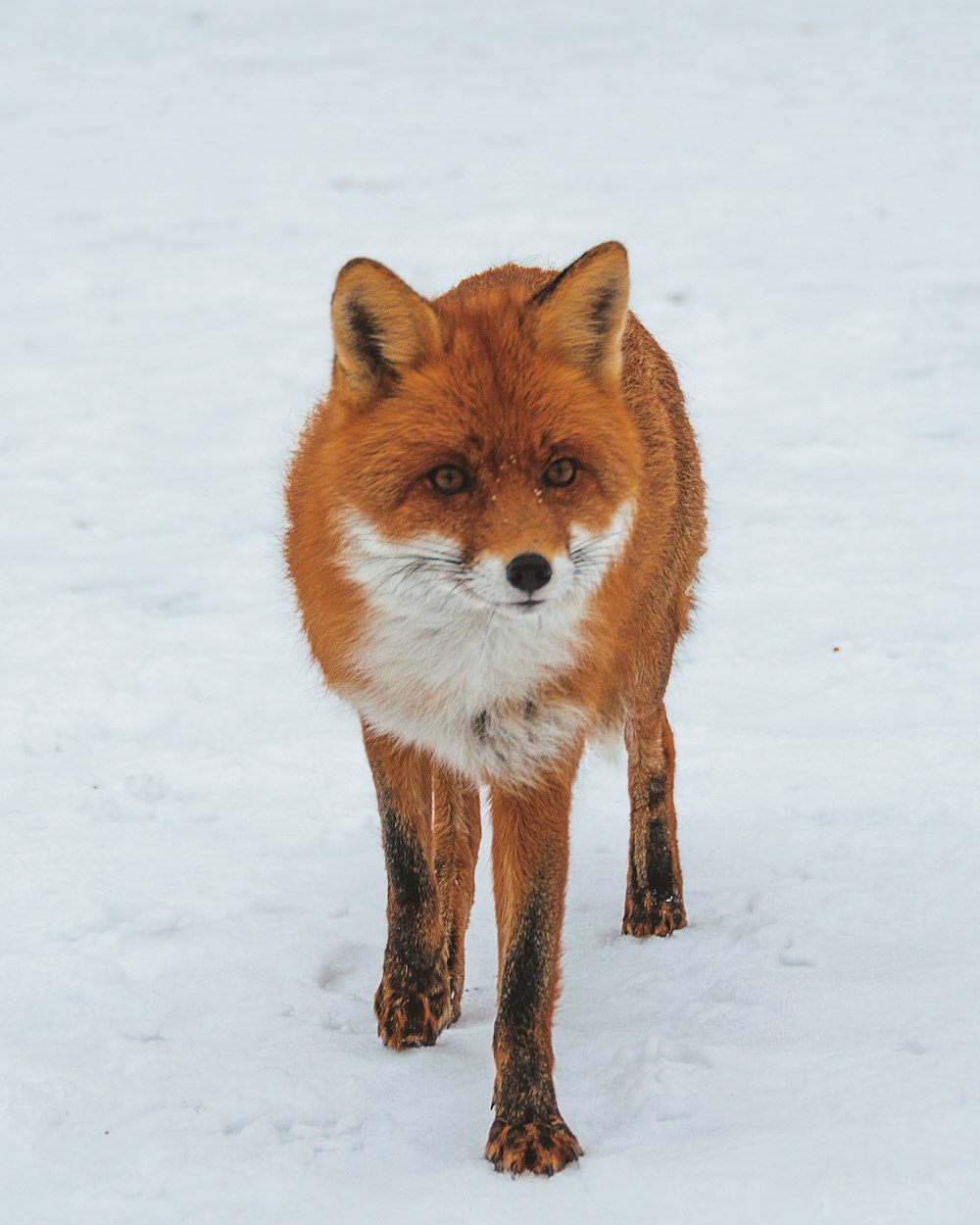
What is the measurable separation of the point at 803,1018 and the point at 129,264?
9.41 m

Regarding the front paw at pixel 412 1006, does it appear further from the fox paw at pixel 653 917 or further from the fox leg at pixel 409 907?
the fox paw at pixel 653 917

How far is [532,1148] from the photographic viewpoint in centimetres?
342

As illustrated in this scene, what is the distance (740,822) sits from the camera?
216 inches

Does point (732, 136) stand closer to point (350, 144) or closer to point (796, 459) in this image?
point (350, 144)

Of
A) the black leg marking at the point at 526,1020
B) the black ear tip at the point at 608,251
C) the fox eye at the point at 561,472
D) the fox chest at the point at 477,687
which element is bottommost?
the black leg marking at the point at 526,1020

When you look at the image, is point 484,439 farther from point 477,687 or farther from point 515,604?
point 477,687

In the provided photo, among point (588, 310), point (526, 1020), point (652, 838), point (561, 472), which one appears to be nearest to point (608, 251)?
point (588, 310)

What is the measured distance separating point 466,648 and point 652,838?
174 cm

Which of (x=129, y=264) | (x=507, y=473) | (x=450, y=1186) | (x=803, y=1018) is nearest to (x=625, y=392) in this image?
(x=507, y=473)

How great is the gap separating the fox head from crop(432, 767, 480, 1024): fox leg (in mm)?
1286

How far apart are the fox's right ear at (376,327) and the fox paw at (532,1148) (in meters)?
1.84

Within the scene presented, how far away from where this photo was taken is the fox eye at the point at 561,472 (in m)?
3.36

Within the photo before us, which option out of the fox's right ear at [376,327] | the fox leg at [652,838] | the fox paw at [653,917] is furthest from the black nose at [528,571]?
the fox paw at [653,917]

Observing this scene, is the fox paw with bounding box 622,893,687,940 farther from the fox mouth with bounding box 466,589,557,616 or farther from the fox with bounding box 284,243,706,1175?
the fox mouth with bounding box 466,589,557,616
